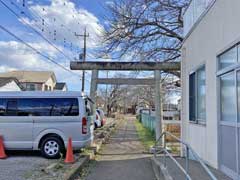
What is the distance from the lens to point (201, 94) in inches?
483

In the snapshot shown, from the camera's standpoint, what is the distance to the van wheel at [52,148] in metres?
13.0

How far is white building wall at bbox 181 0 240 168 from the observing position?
340 inches

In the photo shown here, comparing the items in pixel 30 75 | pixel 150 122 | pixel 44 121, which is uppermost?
pixel 30 75

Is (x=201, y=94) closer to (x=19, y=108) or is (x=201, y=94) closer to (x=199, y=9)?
(x=199, y=9)

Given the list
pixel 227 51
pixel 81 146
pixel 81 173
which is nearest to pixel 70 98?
pixel 81 146

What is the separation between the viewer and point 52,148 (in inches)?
515

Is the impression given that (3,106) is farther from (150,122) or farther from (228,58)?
(150,122)

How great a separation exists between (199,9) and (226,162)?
5.21 meters

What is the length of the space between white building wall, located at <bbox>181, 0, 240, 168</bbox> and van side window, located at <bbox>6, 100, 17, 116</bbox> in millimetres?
6031

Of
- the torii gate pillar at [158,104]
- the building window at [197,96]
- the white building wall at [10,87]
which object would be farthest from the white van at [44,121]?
the white building wall at [10,87]

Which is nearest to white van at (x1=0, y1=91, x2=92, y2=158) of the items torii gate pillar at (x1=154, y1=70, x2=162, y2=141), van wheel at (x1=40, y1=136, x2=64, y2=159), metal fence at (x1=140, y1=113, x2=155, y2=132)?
van wheel at (x1=40, y1=136, x2=64, y2=159)

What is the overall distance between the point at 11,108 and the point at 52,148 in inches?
80.3

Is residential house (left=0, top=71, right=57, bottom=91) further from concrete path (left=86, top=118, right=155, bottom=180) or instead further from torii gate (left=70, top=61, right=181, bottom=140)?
concrete path (left=86, top=118, right=155, bottom=180)

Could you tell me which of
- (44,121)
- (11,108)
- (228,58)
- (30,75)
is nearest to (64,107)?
(44,121)
